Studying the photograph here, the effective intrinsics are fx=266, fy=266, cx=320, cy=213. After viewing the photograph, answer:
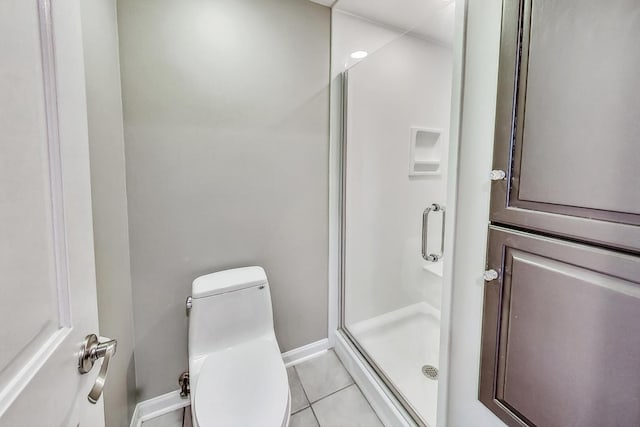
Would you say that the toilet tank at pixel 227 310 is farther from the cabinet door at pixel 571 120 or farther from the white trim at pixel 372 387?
the cabinet door at pixel 571 120

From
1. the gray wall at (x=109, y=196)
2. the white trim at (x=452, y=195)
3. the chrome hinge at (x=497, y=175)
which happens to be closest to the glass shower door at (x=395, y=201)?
the white trim at (x=452, y=195)

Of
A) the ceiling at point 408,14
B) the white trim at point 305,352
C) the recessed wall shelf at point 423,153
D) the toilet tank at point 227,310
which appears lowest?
the white trim at point 305,352

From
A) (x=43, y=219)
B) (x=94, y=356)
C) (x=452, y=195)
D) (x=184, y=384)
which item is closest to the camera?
(x=43, y=219)

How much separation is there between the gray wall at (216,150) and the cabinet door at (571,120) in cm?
115

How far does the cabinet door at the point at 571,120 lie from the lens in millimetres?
569

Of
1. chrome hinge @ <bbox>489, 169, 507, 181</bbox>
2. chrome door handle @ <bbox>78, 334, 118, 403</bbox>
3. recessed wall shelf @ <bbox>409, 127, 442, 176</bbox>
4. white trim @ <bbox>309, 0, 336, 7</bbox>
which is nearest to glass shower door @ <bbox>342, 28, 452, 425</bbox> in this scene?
recessed wall shelf @ <bbox>409, 127, 442, 176</bbox>

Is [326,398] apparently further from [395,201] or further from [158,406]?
[395,201]

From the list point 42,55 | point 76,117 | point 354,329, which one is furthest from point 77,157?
point 354,329

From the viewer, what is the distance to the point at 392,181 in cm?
199

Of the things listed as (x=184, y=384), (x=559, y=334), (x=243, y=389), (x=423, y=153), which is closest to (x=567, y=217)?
(x=559, y=334)

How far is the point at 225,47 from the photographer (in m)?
1.44

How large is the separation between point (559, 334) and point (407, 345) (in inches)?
54.9

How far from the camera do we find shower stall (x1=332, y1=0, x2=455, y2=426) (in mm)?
1722

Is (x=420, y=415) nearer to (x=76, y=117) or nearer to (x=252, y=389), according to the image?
(x=252, y=389)
